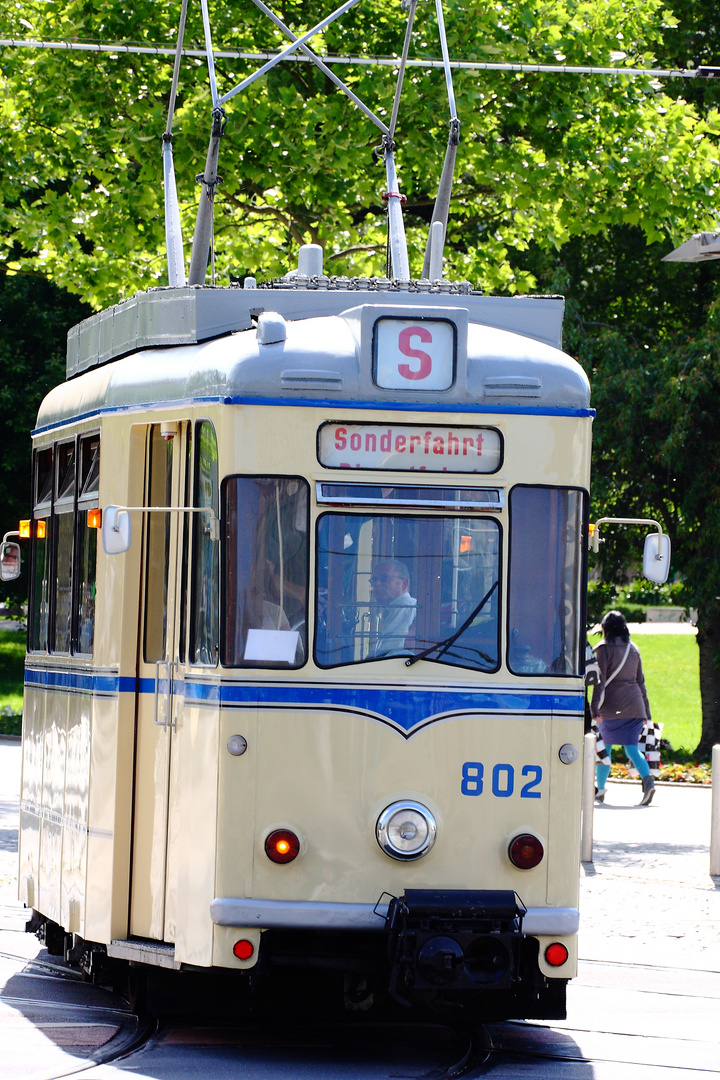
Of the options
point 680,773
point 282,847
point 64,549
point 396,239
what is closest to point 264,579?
point 282,847

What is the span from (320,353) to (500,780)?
1.88 meters

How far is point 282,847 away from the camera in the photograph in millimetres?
7211

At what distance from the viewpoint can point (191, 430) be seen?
7.77m

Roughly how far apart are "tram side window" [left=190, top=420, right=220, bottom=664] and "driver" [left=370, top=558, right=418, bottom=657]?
2.12 ft

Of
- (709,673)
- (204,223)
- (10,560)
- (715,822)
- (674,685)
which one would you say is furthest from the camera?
(674,685)

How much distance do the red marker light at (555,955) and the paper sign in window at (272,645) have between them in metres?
1.54

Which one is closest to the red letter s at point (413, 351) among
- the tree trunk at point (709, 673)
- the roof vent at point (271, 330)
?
the roof vent at point (271, 330)

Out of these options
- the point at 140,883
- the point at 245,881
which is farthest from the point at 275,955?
the point at 140,883

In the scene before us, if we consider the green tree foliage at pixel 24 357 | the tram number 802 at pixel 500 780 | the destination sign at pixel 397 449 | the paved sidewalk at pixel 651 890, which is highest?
the green tree foliage at pixel 24 357

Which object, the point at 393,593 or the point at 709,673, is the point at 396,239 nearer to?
the point at 393,593

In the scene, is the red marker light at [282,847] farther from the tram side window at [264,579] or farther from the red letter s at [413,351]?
the red letter s at [413,351]

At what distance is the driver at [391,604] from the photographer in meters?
7.34

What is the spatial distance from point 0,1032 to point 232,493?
2601 millimetres

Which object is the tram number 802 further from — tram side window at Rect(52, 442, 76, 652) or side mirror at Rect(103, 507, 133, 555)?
tram side window at Rect(52, 442, 76, 652)
